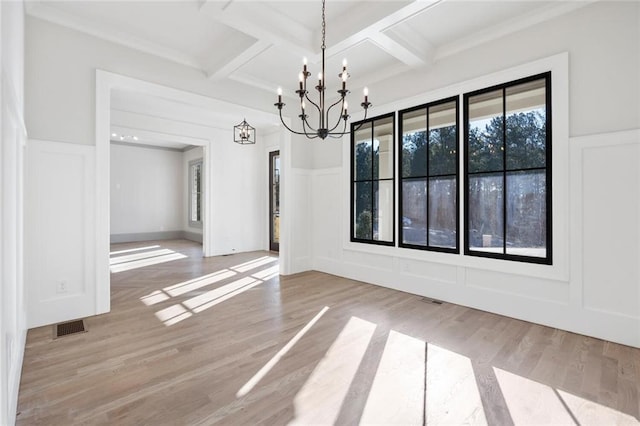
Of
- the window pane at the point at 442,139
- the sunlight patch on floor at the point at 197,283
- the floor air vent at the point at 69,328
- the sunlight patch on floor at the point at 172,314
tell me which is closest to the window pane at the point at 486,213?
the window pane at the point at 442,139

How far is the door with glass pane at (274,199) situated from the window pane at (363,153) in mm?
3328

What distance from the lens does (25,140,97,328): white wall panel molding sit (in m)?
3.04

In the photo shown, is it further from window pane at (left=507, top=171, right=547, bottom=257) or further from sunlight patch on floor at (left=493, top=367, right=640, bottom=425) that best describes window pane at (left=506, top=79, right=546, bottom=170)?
sunlight patch on floor at (left=493, top=367, right=640, bottom=425)

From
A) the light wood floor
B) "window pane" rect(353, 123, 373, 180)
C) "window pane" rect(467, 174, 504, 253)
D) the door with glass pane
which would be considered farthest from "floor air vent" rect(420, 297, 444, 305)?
the door with glass pane

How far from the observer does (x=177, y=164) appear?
998 centimetres

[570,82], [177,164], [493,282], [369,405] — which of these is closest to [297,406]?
[369,405]

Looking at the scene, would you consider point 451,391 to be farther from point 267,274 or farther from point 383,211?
point 267,274

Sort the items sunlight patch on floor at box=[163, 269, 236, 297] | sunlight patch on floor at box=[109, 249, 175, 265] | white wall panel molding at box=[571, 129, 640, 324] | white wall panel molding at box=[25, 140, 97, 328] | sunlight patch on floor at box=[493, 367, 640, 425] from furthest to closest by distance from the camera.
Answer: sunlight patch on floor at box=[109, 249, 175, 265]
sunlight patch on floor at box=[163, 269, 236, 297]
white wall panel molding at box=[25, 140, 97, 328]
white wall panel molding at box=[571, 129, 640, 324]
sunlight patch on floor at box=[493, 367, 640, 425]

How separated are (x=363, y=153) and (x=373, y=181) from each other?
48 centimetres

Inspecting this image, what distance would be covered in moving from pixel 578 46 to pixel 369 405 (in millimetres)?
3569

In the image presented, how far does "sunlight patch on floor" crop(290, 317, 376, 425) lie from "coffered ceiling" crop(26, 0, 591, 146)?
2932mm

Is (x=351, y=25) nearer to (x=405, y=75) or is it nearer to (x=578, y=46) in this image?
(x=405, y=75)

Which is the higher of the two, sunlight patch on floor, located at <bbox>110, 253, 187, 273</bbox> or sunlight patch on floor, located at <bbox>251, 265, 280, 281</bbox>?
sunlight patch on floor, located at <bbox>110, 253, 187, 273</bbox>

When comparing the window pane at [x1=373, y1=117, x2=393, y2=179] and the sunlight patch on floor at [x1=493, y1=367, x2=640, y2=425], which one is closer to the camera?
A: the sunlight patch on floor at [x1=493, y1=367, x2=640, y2=425]
